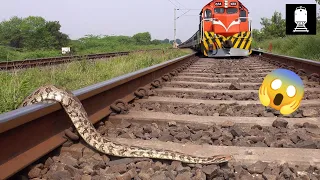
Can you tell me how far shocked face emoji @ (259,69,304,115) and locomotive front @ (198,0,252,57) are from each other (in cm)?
1238

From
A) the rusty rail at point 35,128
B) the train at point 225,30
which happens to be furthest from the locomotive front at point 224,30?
the rusty rail at point 35,128

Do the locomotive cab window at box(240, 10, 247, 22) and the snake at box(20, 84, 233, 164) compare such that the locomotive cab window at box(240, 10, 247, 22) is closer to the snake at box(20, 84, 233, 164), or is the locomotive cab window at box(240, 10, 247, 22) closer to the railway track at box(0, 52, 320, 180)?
the railway track at box(0, 52, 320, 180)

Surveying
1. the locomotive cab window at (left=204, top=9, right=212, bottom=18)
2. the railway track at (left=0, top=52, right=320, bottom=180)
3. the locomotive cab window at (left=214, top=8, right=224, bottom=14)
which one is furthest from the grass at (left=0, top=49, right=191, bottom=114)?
the locomotive cab window at (left=214, top=8, right=224, bottom=14)

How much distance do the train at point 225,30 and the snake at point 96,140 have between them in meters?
13.5

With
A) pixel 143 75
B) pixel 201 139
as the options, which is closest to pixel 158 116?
pixel 201 139

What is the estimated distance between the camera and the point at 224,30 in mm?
16078

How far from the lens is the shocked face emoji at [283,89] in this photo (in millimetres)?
3461

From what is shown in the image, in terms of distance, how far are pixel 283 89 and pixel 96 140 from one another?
1.88 m

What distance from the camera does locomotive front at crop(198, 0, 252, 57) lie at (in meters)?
16.1

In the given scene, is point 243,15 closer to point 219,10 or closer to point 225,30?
point 219,10

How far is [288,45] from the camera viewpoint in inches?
891

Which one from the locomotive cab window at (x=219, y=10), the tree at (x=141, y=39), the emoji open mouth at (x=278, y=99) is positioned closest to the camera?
the emoji open mouth at (x=278, y=99)

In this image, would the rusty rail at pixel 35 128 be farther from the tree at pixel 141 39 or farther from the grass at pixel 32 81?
the tree at pixel 141 39

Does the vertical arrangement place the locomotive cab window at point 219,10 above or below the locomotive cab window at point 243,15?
above
